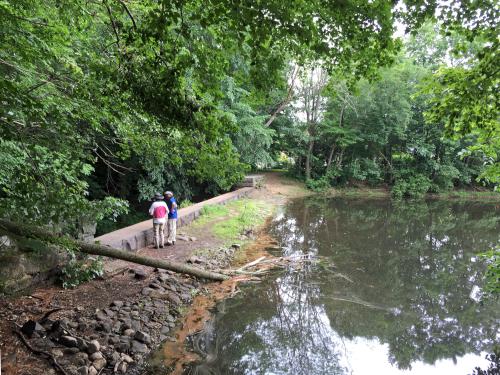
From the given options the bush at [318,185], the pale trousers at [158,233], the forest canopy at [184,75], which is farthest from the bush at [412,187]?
the forest canopy at [184,75]

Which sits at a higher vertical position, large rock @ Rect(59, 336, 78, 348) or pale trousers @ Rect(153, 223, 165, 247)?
pale trousers @ Rect(153, 223, 165, 247)

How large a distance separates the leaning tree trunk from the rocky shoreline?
415mm

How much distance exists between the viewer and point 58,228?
450 cm

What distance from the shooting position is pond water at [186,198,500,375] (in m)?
5.00

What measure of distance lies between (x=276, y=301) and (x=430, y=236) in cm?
958

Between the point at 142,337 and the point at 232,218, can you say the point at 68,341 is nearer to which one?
the point at 142,337

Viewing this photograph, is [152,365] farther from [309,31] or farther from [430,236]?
[430,236]

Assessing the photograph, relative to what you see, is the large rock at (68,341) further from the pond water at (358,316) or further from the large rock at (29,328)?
the pond water at (358,316)

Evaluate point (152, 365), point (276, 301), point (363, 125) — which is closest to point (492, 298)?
point (276, 301)

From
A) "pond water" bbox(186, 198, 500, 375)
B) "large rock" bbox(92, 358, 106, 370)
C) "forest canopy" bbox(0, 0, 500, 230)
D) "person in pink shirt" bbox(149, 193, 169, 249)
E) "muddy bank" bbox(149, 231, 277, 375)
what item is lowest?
"pond water" bbox(186, 198, 500, 375)

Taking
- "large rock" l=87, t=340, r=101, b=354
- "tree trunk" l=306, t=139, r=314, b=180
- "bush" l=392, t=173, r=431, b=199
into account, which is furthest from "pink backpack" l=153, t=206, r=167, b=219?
"bush" l=392, t=173, r=431, b=199

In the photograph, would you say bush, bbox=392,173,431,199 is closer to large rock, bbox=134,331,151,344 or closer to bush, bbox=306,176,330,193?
bush, bbox=306,176,330,193

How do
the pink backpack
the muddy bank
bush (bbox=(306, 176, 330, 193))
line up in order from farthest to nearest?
bush (bbox=(306, 176, 330, 193)) → the pink backpack → the muddy bank

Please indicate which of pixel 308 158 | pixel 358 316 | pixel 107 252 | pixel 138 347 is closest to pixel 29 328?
pixel 138 347
